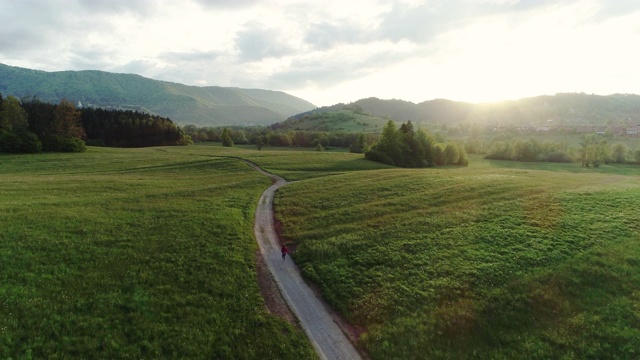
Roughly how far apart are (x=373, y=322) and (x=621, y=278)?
2084 cm

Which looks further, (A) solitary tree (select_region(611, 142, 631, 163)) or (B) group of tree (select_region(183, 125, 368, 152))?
(B) group of tree (select_region(183, 125, 368, 152))

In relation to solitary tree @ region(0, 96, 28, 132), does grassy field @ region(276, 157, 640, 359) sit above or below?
below

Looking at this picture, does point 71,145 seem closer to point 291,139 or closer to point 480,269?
point 291,139

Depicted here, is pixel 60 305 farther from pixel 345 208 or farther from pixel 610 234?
pixel 610 234

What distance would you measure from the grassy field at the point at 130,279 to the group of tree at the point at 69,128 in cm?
5166

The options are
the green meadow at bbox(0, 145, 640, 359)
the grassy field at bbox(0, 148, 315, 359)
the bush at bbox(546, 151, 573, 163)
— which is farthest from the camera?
the bush at bbox(546, 151, 573, 163)

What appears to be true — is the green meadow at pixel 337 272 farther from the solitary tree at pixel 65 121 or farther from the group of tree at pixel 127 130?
the group of tree at pixel 127 130

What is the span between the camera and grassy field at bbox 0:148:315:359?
1900cm

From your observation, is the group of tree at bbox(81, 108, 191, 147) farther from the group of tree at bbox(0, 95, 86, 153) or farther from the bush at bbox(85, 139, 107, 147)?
the group of tree at bbox(0, 95, 86, 153)

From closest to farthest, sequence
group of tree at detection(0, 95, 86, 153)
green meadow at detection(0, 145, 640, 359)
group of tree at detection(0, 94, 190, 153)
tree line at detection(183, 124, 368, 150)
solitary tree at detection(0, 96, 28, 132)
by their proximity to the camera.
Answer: green meadow at detection(0, 145, 640, 359) < group of tree at detection(0, 95, 86, 153) < group of tree at detection(0, 94, 190, 153) < solitary tree at detection(0, 96, 28, 132) < tree line at detection(183, 124, 368, 150)

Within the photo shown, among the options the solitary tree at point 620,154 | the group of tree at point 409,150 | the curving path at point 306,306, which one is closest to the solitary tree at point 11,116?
the curving path at point 306,306

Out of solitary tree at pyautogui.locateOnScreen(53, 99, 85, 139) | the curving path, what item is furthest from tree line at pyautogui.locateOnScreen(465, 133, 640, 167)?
solitary tree at pyautogui.locateOnScreen(53, 99, 85, 139)

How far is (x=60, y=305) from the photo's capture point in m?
Result: 21.0

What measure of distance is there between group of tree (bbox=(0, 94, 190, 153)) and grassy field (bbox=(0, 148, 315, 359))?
170ft
